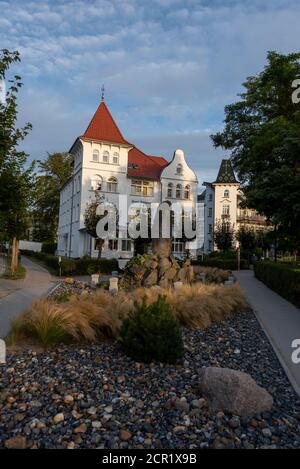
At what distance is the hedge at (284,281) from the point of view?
34.2ft

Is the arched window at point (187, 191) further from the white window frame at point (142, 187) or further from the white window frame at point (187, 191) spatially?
the white window frame at point (142, 187)

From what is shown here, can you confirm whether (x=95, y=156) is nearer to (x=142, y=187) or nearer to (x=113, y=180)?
(x=113, y=180)

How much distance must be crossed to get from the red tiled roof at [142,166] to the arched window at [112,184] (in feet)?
5.37

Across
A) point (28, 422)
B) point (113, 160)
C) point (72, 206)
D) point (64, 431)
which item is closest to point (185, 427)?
point (64, 431)

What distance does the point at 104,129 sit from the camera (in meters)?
34.3

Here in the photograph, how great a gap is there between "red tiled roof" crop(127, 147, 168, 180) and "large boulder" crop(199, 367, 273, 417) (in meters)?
31.0

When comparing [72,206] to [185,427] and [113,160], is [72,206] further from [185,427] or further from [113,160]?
[185,427]

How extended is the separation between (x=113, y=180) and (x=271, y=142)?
59.2 ft

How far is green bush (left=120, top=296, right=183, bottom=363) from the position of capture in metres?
5.05

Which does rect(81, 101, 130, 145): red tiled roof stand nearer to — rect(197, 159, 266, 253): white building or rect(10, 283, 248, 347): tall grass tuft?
rect(197, 159, 266, 253): white building

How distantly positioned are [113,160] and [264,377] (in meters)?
30.1

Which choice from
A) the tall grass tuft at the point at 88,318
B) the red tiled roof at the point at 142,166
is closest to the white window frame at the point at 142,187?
the red tiled roof at the point at 142,166
